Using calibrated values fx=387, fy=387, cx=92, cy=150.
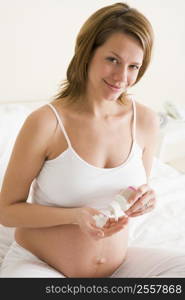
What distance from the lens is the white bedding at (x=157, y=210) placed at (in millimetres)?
1584

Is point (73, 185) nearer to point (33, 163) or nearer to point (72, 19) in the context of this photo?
point (33, 163)

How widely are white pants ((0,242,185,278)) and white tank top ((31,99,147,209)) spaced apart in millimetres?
188

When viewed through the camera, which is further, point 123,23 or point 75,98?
point 75,98

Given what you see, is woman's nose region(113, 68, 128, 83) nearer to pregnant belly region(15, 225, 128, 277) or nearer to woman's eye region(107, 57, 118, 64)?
woman's eye region(107, 57, 118, 64)

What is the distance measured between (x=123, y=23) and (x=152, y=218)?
97cm

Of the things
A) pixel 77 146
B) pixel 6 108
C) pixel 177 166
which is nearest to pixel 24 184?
pixel 77 146

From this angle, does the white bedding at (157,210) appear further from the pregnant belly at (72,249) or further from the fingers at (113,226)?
the fingers at (113,226)

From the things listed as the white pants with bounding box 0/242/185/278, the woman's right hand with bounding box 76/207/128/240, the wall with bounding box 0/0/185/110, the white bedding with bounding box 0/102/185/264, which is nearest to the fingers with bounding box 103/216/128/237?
the woman's right hand with bounding box 76/207/128/240

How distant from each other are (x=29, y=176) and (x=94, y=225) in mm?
257

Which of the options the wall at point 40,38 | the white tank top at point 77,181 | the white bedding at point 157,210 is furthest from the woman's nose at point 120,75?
the wall at point 40,38

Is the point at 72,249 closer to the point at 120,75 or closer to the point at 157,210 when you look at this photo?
the point at 120,75

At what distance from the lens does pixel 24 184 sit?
1162 mm

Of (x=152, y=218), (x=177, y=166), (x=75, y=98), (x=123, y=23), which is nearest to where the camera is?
(x=123, y=23)

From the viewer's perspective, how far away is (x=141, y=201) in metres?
1.12
